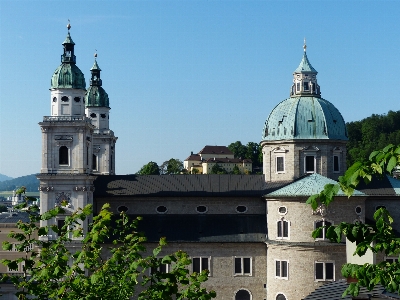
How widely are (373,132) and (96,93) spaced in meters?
81.4

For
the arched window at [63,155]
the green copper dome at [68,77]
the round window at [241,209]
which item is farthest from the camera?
the round window at [241,209]

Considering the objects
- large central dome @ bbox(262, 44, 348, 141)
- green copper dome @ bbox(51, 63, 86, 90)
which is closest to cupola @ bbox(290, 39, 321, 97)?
large central dome @ bbox(262, 44, 348, 141)

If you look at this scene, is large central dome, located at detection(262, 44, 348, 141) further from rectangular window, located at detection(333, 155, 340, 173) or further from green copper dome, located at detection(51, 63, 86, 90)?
green copper dome, located at detection(51, 63, 86, 90)

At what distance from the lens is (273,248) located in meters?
50.4

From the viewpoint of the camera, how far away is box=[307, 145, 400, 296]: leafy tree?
33.1 feet

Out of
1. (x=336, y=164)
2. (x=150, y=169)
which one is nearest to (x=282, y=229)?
(x=336, y=164)

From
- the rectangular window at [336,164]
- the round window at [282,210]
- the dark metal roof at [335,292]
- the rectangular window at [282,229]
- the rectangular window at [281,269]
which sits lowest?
the rectangular window at [281,269]

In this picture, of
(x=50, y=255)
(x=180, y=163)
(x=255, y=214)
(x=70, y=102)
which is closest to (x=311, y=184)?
(x=255, y=214)

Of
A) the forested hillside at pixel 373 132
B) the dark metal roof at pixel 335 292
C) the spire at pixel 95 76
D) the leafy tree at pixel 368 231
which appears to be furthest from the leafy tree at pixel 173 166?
the leafy tree at pixel 368 231

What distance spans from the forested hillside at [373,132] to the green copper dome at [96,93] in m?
66.5

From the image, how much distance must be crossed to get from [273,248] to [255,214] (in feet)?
13.9

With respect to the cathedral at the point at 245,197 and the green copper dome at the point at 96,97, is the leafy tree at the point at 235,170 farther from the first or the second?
the cathedral at the point at 245,197

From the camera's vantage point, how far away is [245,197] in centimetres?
Answer: 5344

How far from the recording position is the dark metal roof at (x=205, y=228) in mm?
51688
